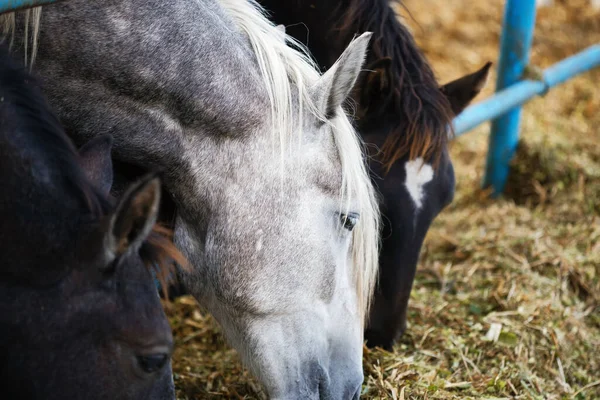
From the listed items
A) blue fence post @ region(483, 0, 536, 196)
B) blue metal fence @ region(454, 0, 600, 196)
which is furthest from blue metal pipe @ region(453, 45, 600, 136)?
blue fence post @ region(483, 0, 536, 196)

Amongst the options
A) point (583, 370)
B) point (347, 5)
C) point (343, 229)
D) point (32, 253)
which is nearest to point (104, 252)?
point (32, 253)

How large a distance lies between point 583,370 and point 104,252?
2325 mm

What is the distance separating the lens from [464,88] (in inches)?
130

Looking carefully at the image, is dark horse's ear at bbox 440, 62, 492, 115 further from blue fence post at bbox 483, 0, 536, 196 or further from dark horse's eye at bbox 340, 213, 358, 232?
blue fence post at bbox 483, 0, 536, 196

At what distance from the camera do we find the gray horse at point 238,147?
2371 millimetres

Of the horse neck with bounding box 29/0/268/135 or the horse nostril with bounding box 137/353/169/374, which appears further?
the horse neck with bounding box 29/0/268/135

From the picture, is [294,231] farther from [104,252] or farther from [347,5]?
[347,5]

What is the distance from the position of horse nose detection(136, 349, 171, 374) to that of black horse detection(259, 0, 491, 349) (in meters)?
1.31

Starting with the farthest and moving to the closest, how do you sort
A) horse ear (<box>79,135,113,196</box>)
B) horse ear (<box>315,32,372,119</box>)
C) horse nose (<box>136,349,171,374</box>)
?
horse ear (<box>315,32,372,119</box>), horse ear (<box>79,135,113,196</box>), horse nose (<box>136,349,171,374</box>)

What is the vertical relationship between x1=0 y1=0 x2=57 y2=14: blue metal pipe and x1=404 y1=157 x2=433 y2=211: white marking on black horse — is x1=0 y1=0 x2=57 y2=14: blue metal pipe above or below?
above

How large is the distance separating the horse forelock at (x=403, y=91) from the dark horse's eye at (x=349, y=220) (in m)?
0.47

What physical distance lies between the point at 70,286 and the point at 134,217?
243 millimetres

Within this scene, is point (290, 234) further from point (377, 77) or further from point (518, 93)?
point (518, 93)

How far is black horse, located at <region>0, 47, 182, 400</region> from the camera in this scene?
5.85 feet
